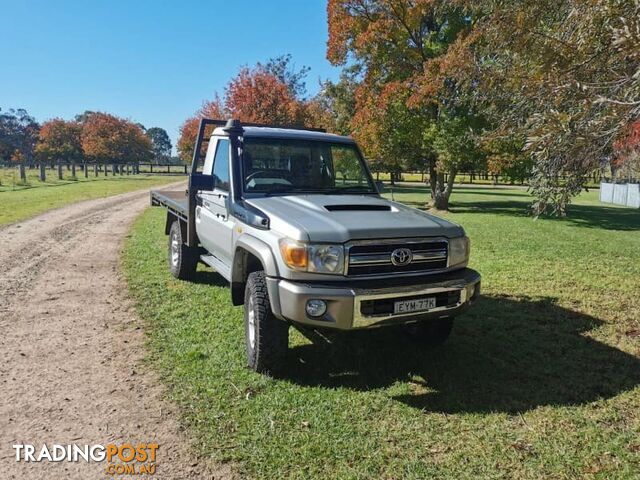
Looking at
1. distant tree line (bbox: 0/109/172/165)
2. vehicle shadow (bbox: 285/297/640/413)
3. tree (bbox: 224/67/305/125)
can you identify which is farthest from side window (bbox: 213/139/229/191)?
distant tree line (bbox: 0/109/172/165)

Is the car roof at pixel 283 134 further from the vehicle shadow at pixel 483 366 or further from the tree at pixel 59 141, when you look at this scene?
the tree at pixel 59 141

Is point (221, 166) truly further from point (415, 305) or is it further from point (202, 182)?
point (415, 305)

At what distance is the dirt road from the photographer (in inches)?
120

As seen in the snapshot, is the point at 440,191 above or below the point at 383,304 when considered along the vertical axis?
above

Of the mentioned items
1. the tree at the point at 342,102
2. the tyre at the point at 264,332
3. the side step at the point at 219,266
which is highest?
the tree at the point at 342,102

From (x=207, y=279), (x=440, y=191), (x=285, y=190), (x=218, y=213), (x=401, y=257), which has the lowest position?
(x=207, y=279)

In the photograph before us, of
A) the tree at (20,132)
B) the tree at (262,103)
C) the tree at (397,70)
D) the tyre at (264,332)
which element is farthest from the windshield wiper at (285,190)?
the tree at (20,132)

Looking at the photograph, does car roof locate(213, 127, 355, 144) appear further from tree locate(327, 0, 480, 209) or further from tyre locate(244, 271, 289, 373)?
tree locate(327, 0, 480, 209)

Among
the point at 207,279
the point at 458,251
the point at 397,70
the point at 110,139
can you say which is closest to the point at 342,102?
the point at 397,70

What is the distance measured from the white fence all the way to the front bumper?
3100 cm

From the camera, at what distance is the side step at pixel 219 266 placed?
492 cm

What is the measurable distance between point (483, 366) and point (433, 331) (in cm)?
58

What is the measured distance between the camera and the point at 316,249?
141 inches

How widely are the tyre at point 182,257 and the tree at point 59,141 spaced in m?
61.2
